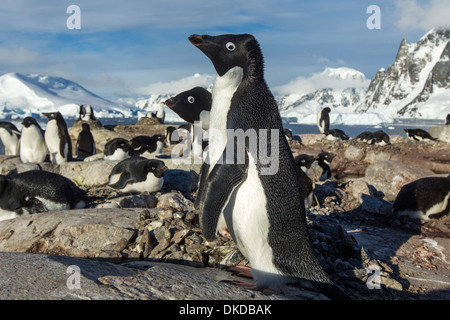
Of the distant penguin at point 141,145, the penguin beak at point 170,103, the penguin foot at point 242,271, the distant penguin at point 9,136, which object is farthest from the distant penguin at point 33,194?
the distant penguin at point 9,136

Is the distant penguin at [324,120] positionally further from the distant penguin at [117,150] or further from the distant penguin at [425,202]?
the distant penguin at [425,202]

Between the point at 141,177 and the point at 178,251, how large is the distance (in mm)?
3793

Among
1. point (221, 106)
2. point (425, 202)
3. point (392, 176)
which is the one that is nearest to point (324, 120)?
point (392, 176)

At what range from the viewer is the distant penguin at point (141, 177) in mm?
7215

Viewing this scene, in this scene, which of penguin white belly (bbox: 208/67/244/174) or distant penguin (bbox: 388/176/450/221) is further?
distant penguin (bbox: 388/176/450/221)

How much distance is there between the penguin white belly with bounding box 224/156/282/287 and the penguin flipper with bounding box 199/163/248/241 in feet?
0.33

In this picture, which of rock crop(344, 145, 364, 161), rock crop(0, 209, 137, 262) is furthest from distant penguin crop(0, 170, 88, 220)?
rock crop(344, 145, 364, 161)

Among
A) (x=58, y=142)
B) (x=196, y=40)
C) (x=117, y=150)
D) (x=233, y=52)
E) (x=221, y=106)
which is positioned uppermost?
(x=196, y=40)

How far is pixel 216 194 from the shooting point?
9.90ft

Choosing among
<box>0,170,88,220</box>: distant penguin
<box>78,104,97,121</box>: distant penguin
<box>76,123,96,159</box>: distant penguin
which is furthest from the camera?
<box>78,104,97,121</box>: distant penguin

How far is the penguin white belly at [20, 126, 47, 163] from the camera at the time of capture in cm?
1039

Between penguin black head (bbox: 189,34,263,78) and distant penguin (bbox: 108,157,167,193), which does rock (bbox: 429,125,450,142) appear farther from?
penguin black head (bbox: 189,34,263,78)

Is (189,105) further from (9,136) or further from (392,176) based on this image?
(9,136)

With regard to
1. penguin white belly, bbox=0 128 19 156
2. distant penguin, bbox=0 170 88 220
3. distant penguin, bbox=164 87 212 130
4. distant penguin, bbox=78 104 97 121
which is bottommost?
distant penguin, bbox=0 170 88 220
